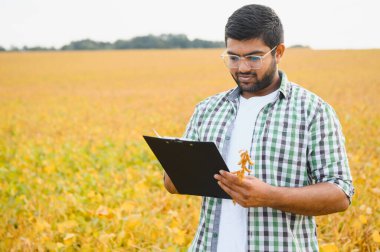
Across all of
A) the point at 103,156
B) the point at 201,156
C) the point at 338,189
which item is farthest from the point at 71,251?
the point at 103,156

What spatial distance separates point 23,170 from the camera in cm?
592

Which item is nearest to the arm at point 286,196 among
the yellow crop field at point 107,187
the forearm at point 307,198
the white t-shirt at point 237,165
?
the forearm at point 307,198

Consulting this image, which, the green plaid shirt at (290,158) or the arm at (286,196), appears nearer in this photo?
the arm at (286,196)

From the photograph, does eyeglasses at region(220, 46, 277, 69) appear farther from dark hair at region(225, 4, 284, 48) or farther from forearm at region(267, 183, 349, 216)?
forearm at region(267, 183, 349, 216)

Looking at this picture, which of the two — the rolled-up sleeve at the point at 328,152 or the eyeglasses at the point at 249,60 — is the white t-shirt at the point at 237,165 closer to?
the eyeglasses at the point at 249,60

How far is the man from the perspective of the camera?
1714 mm

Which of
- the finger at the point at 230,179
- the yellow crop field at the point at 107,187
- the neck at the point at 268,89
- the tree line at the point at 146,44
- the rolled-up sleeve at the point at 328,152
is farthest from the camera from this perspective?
the tree line at the point at 146,44

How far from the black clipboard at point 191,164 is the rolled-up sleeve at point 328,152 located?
1.20 ft

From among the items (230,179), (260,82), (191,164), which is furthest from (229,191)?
(260,82)

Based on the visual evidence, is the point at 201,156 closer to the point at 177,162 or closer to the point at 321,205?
the point at 177,162

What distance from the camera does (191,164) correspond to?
5.95ft

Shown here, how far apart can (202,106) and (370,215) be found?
2564 mm

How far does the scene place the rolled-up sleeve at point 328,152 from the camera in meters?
1.74

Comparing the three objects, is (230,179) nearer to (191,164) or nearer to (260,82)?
(191,164)
